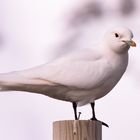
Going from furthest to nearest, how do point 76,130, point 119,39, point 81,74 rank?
point 119,39 < point 81,74 < point 76,130

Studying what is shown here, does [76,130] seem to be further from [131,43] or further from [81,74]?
[131,43]

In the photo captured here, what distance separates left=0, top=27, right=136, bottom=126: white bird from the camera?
2658 mm

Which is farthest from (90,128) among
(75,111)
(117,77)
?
(117,77)

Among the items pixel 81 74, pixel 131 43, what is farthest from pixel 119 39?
pixel 81 74

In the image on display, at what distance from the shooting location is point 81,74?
2.78 meters

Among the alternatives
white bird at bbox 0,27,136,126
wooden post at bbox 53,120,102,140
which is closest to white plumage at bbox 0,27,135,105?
white bird at bbox 0,27,136,126

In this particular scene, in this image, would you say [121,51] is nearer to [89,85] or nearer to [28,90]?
[89,85]

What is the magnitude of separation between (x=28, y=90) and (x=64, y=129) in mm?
703

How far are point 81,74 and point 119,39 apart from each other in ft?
1.33

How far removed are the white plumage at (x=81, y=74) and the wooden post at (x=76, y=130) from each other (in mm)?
566

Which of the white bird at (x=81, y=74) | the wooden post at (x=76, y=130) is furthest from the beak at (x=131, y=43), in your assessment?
the wooden post at (x=76, y=130)

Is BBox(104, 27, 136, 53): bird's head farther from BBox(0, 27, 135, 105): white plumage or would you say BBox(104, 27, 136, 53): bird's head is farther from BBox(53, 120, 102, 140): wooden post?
BBox(53, 120, 102, 140): wooden post

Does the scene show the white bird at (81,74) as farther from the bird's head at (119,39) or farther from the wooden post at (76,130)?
the wooden post at (76,130)

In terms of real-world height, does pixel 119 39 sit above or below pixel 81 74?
above
